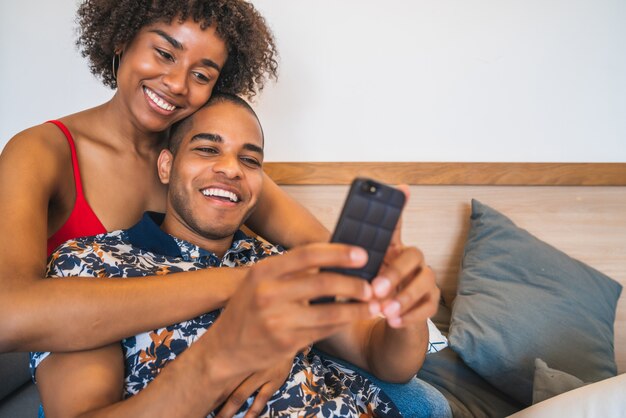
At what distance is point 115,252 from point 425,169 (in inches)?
45.7

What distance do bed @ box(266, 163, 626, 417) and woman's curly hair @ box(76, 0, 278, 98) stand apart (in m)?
0.42

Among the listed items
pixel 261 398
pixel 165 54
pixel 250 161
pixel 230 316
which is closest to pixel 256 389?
pixel 261 398

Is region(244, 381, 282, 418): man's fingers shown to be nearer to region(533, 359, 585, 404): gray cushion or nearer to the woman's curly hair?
region(533, 359, 585, 404): gray cushion

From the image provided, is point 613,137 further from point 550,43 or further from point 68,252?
point 68,252

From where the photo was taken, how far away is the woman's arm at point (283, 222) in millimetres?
1421

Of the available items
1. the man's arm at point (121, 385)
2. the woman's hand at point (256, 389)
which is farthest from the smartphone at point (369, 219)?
the woman's hand at point (256, 389)

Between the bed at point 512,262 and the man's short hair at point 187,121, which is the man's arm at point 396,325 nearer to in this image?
the bed at point 512,262

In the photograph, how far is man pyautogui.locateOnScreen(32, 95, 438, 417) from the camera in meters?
0.58

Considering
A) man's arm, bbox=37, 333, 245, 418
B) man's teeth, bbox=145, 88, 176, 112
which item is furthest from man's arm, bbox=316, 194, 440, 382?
man's teeth, bbox=145, 88, 176, 112

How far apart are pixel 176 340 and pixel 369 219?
50 cm

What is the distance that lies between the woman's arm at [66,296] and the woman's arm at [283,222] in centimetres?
44

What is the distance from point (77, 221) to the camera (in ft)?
4.07

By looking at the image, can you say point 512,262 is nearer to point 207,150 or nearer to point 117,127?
point 207,150

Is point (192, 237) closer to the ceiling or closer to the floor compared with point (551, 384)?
closer to the ceiling
